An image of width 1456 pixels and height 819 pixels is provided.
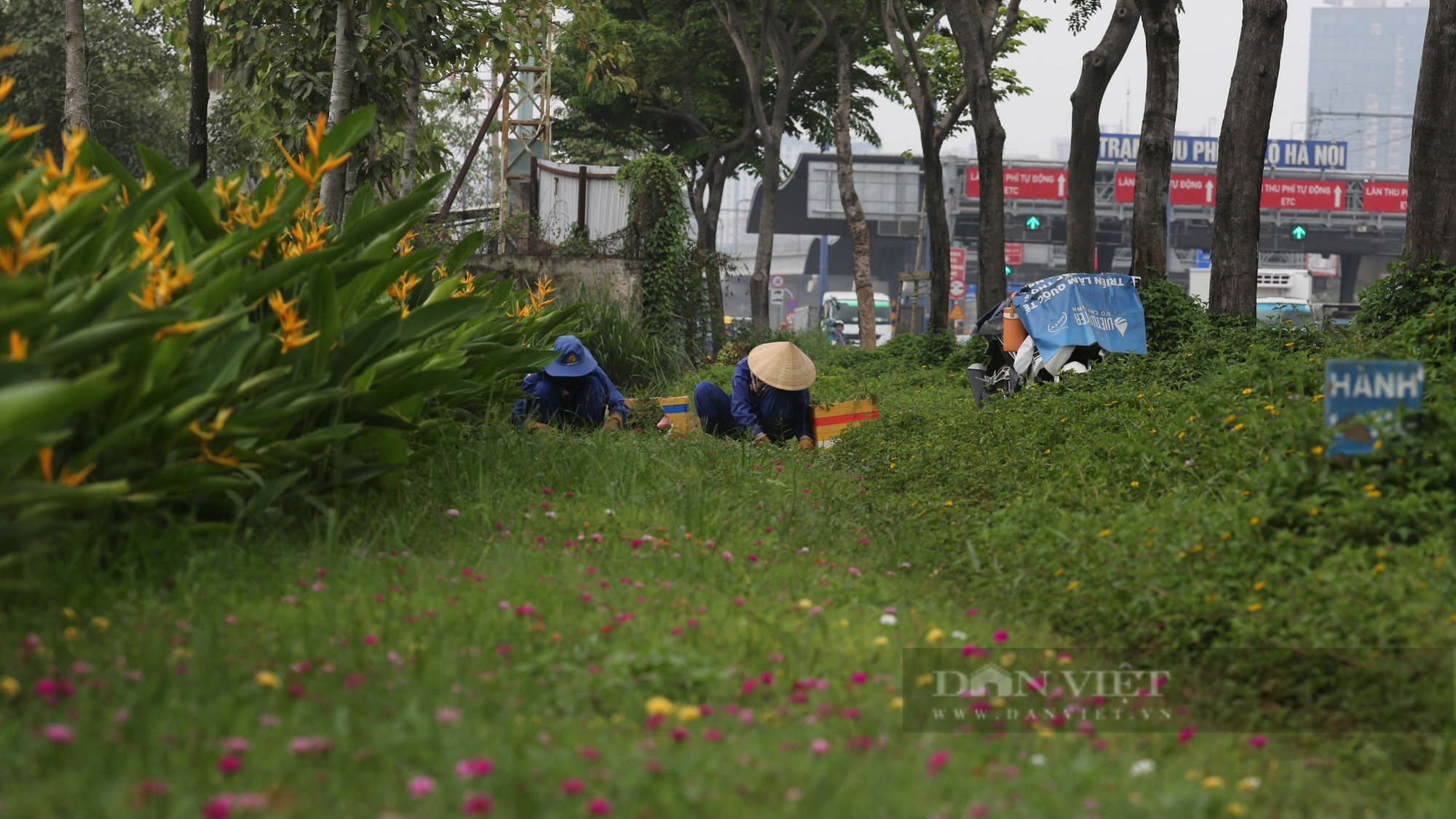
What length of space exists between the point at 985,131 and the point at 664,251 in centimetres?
407

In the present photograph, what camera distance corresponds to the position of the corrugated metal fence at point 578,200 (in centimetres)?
1670

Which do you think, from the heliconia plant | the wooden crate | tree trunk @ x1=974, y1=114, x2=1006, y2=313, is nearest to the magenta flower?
the heliconia plant

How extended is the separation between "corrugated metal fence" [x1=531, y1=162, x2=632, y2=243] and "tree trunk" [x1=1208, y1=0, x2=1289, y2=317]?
8.71 meters

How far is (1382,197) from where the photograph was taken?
172 ft

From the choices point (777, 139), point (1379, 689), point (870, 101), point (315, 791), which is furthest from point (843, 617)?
point (870, 101)

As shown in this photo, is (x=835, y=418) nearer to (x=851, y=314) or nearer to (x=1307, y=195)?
(x=851, y=314)

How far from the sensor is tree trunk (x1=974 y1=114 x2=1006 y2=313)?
46.2ft

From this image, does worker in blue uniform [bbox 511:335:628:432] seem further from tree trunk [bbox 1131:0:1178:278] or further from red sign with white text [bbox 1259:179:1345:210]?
red sign with white text [bbox 1259:179:1345:210]

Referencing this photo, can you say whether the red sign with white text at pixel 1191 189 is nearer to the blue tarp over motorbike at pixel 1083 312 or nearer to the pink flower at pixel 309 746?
the blue tarp over motorbike at pixel 1083 312

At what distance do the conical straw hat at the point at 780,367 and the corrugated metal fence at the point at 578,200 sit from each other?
8048 mm

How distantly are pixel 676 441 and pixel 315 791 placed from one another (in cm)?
504

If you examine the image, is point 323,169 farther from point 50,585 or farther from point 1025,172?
point 1025,172

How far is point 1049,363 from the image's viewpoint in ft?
29.1

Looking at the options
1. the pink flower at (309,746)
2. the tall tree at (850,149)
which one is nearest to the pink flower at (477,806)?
the pink flower at (309,746)
